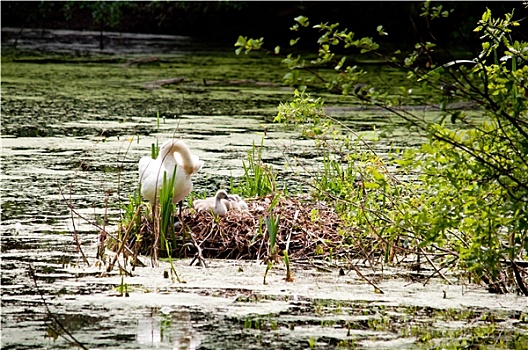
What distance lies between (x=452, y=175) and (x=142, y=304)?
976 mm

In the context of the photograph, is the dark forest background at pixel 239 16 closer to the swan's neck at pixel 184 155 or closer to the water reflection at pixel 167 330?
the swan's neck at pixel 184 155

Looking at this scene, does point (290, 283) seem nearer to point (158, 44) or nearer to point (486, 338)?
point (486, 338)

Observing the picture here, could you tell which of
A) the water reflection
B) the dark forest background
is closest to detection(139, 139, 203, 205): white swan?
the water reflection

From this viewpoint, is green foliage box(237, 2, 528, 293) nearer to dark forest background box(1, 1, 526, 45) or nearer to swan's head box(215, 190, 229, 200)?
swan's head box(215, 190, 229, 200)

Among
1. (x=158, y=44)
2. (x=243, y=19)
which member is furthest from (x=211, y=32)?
(x=158, y=44)

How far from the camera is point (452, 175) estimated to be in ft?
9.98

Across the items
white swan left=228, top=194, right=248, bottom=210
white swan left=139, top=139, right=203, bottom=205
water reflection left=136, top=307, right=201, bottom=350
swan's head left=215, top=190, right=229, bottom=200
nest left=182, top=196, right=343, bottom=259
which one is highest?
white swan left=139, top=139, right=203, bottom=205

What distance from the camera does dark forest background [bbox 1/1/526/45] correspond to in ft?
50.9

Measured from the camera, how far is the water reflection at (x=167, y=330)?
9.02 feet

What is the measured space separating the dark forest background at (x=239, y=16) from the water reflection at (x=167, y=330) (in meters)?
11.2

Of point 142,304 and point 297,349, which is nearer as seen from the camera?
point 297,349

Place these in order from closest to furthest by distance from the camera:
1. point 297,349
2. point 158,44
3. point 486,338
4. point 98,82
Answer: point 297,349 < point 486,338 < point 98,82 < point 158,44

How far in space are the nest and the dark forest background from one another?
32.8ft

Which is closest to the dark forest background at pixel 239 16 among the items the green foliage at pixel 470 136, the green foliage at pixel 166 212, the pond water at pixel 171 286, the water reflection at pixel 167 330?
the pond water at pixel 171 286
